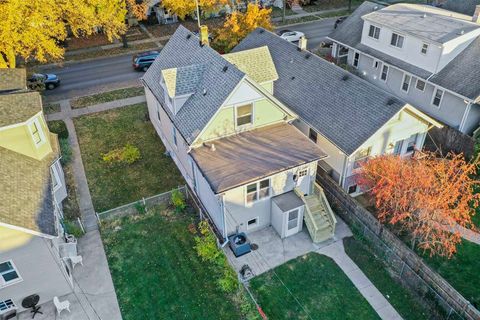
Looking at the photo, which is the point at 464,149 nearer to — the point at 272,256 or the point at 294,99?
the point at 294,99

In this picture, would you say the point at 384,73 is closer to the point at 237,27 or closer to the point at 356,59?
the point at 356,59

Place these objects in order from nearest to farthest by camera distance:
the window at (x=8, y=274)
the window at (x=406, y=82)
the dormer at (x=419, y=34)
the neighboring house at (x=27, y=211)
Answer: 1. the neighboring house at (x=27, y=211)
2. the window at (x=8, y=274)
3. the dormer at (x=419, y=34)
4. the window at (x=406, y=82)

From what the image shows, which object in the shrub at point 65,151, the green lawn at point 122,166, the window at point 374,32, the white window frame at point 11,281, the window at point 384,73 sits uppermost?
the window at point 374,32

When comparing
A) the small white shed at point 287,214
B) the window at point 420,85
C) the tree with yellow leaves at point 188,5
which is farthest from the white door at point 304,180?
the tree with yellow leaves at point 188,5

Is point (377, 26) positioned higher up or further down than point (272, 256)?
higher up

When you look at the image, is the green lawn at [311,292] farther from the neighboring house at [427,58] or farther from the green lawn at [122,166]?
the neighboring house at [427,58]

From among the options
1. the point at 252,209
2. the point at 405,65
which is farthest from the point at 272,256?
the point at 405,65

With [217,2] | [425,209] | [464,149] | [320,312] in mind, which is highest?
[217,2]

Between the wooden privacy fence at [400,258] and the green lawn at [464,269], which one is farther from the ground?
the wooden privacy fence at [400,258]

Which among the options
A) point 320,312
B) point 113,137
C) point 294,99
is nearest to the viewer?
point 320,312
